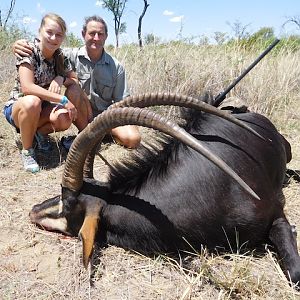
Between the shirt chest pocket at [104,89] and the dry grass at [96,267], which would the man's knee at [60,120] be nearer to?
the dry grass at [96,267]

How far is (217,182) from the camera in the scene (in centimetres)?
312

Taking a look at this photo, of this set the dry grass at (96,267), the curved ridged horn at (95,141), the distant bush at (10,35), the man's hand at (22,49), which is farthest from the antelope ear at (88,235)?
the distant bush at (10,35)

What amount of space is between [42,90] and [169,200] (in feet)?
7.17

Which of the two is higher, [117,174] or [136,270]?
[117,174]

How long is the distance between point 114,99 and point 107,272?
315 cm

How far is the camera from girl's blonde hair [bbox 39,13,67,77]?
4.65 metres

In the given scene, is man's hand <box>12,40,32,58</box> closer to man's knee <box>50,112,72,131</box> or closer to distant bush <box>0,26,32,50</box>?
man's knee <box>50,112,72,131</box>

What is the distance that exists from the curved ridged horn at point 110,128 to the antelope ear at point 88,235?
0.87 ft

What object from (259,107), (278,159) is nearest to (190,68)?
(259,107)

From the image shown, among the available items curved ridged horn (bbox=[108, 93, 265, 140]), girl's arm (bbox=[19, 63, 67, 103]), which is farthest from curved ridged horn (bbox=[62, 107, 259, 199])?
girl's arm (bbox=[19, 63, 67, 103])

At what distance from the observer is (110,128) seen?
9.47ft

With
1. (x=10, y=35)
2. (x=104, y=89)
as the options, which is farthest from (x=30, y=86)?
(x=10, y=35)

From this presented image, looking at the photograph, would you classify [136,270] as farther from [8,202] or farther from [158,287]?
[8,202]

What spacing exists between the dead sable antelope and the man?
2039 millimetres
